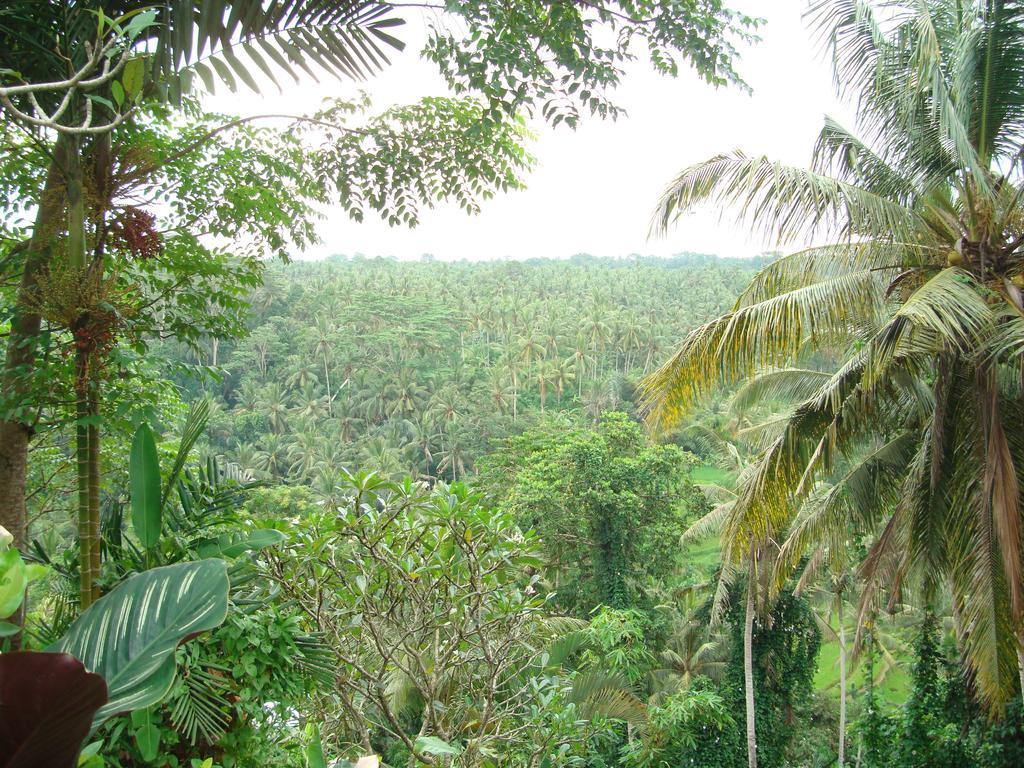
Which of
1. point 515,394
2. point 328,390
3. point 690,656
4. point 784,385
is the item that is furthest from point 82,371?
point 328,390

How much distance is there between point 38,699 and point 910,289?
469 centimetres

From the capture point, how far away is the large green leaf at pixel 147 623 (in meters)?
0.82

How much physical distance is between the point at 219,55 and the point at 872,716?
28.2ft

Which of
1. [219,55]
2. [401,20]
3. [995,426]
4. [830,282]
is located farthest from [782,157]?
[219,55]

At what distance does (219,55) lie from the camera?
6.27 feet

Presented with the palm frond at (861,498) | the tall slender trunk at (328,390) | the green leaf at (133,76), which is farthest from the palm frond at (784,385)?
the tall slender trunk at (328,390)

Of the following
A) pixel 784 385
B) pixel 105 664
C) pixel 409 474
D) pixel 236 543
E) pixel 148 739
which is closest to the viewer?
pixel 105 664

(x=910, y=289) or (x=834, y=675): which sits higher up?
(x=910, y=289)

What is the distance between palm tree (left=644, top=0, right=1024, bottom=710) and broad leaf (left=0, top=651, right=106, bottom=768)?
149 inches

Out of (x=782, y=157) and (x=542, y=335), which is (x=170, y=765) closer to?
(x=782, y=157)

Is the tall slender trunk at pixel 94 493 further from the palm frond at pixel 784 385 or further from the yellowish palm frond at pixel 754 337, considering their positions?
the palm frond at pixel 784 385

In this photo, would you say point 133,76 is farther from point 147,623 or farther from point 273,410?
point 273,410

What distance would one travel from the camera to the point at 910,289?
433 centimetres

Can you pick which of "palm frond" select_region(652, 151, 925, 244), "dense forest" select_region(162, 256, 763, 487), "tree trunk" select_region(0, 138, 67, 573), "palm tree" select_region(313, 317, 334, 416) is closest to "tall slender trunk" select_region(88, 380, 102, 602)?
"tree trunk" select_region(0, 138, 67, 573)
